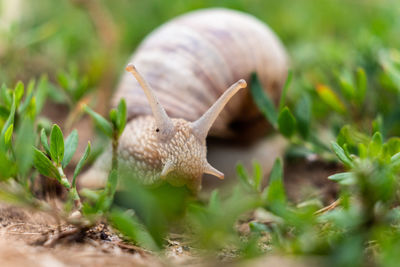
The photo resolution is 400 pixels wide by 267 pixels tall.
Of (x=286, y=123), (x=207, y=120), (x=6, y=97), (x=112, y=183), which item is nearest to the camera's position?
(x=112, y=183)

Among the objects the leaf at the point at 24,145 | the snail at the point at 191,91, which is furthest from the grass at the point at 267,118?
the snail at the point at 191,91

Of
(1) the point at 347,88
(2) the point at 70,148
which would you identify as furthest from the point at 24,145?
(1) the point at 347,88

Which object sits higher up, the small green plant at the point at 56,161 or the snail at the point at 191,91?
the snail at the point at 191,91

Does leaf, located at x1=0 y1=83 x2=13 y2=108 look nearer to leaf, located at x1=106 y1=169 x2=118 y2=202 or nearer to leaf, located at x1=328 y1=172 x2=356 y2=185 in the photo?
leaf, located at x1=106 y1=169 x2=118 y2=202

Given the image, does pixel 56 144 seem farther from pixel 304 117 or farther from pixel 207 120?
pixel 304 117

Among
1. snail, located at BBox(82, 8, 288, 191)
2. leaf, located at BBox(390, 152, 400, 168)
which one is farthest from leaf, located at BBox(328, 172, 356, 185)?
snail, located at BBox(82, 8, 288, 191)

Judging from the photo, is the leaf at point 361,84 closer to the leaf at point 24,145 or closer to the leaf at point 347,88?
the leaf at point 347,88
